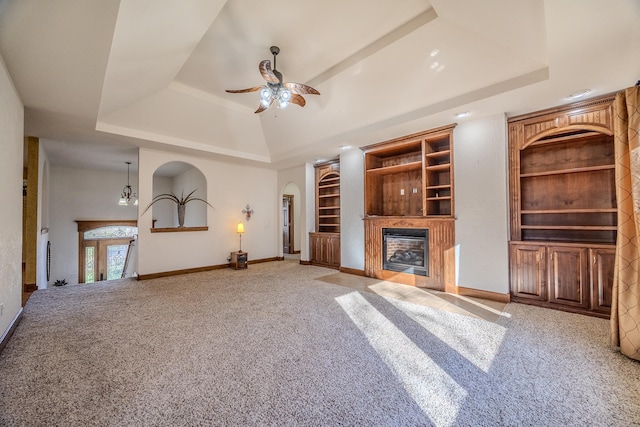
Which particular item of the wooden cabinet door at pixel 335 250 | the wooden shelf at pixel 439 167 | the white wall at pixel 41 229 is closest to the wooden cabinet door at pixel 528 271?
the wooden shelf at pixel 439 167

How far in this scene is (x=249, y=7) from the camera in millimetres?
2756

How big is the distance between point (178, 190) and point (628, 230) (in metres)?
10.5

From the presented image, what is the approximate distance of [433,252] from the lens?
435 centimetres

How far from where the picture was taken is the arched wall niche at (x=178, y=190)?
7203mm

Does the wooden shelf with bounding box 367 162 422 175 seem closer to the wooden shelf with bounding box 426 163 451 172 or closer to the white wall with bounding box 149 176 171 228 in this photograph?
the wooden shelf with bounding box 426 163 451 172

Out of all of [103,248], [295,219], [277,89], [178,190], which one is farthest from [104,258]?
[277,89]

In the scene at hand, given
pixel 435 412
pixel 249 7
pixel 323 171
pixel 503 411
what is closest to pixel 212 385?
pixel 435 412

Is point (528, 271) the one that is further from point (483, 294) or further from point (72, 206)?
point (72, 206)

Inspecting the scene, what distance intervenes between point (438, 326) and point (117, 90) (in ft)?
15.9

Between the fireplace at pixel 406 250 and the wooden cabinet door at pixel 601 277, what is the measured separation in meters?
1.98

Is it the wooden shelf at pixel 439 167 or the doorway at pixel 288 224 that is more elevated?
the wooden shelf at pixel 439 167

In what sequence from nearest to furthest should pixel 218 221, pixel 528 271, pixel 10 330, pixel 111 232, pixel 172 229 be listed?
pixel 10 330, pixel 528 271, pixel 172 229, pixel 218 221, pixel 111 232

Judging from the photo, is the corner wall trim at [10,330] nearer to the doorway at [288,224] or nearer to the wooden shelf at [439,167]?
the wooden shelf at [439,167]

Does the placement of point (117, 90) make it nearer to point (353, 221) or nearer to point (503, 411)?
point (353, 221)
